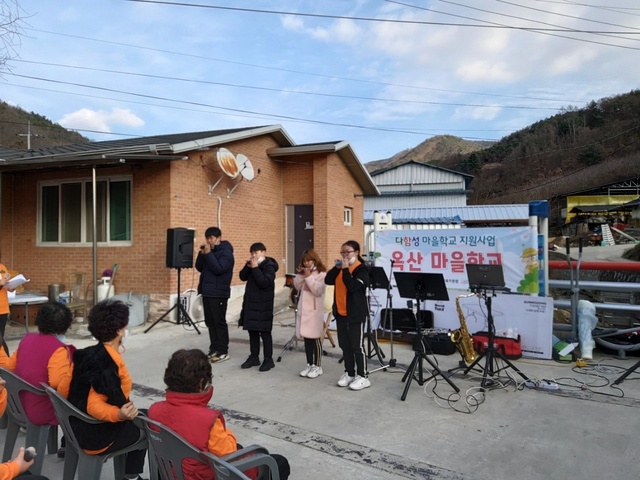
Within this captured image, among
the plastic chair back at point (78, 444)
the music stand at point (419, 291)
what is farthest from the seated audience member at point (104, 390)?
the music stand at point (419, 291)

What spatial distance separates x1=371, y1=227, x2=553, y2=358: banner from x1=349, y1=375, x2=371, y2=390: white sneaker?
5.79 ft

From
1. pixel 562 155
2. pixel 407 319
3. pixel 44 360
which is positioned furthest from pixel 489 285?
pixel 562 155

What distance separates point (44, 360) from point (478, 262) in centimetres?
627

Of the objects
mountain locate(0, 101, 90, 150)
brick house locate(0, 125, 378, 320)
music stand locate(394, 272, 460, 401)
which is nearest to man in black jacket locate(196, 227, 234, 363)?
music stand locate(394, 272, 460, 401)


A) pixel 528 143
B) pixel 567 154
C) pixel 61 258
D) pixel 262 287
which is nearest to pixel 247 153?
pixel 61 258

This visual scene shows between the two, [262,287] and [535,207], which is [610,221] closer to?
[535,207]

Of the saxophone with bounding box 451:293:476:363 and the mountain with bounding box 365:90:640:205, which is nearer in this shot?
the saxophone with bounding box 451:293:476:363

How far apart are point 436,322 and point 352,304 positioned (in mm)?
3131

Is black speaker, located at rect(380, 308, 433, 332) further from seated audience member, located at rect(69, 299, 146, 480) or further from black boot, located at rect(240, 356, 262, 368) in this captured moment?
seated audience member, located at rect(69, 299, 146, 480)

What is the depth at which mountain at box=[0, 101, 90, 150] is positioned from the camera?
37972mm

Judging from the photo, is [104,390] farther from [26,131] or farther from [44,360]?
[26,131]

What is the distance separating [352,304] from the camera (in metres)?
4.84

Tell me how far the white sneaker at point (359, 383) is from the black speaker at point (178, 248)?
4701 millimetres

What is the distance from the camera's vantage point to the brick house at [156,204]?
9.05 metres
